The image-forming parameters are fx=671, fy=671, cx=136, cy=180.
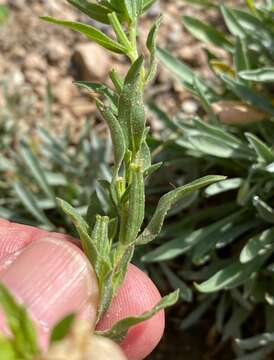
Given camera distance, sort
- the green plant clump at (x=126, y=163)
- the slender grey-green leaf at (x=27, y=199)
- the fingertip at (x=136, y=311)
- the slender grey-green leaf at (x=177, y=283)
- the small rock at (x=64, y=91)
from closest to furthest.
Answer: the green plant clump at (x=126, y=163) < the fingertip at (x=136, y=311) < the slender grey-green leaf at (x=177, y=283) < the slender grey-green leaf at (x=27, y=199) < the small rock at (x=64, y=91)

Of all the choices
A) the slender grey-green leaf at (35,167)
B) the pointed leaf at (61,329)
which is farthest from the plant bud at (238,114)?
the pointed leaf at (61,329)

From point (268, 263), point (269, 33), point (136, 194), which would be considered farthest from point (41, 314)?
point (269, 33)

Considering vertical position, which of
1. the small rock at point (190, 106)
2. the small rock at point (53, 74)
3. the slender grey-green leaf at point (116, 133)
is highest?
the slender grey-green leaf at point (116, 133)

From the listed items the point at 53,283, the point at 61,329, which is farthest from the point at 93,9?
the point at 61,329

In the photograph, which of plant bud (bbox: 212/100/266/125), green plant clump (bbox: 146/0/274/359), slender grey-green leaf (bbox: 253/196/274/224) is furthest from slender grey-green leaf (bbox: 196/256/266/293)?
plant bud (bbox: 212/100/266/125)

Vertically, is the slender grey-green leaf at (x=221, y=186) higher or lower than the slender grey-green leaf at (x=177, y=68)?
lower

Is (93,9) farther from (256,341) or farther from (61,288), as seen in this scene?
(256,341)

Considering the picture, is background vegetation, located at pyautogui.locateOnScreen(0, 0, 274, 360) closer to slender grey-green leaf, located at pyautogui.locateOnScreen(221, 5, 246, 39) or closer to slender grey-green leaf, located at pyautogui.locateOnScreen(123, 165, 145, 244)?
slender grey-green leaf, located at pyautogui.locateOnScreen(221, 5, 246, 39)

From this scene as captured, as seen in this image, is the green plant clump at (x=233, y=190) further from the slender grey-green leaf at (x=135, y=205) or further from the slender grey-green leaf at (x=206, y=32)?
the slender grey-green leaf at (x=135, y=205)
